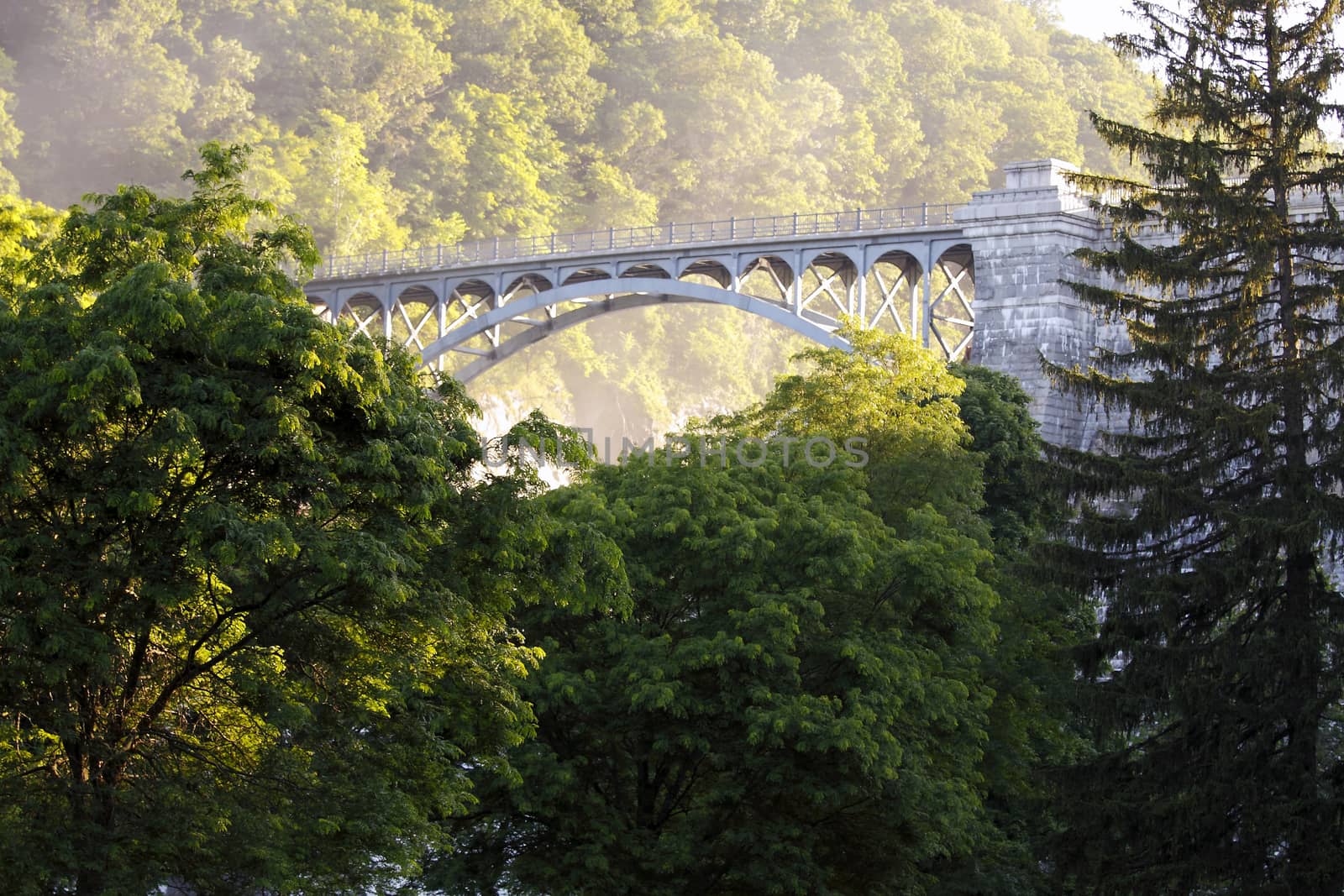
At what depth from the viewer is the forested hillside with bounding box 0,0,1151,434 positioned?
87812mm

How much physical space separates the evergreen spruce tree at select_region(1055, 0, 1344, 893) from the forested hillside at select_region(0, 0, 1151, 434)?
60.0 m

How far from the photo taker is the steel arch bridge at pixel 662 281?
50094mm

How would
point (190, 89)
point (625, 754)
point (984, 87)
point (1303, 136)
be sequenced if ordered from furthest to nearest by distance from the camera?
point (984, 87) < point (190, 89) < point (625, 754) < point (1303, 136)

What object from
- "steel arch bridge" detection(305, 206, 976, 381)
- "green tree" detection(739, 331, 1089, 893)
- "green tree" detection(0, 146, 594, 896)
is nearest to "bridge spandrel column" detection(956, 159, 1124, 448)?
"steel arch bridge" detection(305, 206, 976, 381)

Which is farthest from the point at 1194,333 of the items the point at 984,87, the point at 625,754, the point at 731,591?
the point at 984,87

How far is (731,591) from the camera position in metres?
25.0

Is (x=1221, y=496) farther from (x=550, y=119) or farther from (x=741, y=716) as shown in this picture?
(x=550, y=119)

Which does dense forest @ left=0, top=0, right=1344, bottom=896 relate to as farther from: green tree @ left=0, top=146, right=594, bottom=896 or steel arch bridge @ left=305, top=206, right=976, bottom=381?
steel arch bridge @ left=305, top=206, right=976, bottom=381

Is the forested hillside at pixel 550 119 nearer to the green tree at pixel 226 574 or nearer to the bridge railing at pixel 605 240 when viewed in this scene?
the bridge railing at pixel 605 240

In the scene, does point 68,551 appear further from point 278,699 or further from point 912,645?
point 912,645

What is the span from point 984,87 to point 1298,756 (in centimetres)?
10491

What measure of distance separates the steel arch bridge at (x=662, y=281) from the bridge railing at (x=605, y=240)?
227mm

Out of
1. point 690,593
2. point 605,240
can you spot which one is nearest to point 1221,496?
point 690,593

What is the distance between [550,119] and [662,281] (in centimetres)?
4748
